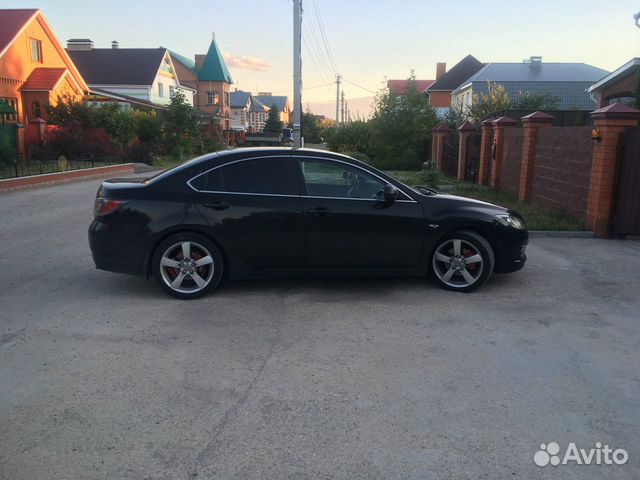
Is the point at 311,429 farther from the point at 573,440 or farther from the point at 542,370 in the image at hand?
the point at 542,370

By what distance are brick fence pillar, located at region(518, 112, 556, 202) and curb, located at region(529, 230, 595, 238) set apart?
3.31 m

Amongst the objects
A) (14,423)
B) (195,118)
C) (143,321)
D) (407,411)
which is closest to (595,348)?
(407,411)

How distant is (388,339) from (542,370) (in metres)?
1.27

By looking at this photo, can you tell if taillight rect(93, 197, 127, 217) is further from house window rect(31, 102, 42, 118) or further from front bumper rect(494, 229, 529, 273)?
house window rect(31, 102, 42, 118)

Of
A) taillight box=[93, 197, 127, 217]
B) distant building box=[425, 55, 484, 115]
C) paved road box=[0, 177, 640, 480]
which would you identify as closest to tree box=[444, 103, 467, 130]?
paved road box=[0, 177, 640, 480]

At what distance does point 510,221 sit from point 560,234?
3.91m

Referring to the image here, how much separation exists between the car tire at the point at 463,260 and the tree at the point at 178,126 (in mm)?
29973

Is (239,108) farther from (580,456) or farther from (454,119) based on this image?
(580,456)

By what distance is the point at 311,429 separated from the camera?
3557mm

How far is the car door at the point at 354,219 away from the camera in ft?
20.4

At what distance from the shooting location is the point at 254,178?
6.30 meters

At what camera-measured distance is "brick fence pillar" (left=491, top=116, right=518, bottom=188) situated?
15.5 metres

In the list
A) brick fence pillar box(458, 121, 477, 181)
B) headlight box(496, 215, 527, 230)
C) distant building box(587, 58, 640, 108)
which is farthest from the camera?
distant building box(587, 58, 640, 108)

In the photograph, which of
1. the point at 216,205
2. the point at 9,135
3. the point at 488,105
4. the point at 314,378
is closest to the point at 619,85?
the point at 488,105
